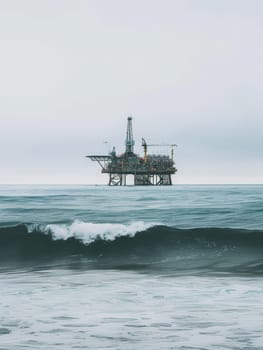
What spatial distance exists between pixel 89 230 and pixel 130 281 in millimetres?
8731

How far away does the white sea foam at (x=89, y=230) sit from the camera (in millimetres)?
19598

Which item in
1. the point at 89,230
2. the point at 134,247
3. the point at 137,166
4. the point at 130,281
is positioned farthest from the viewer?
the point at 137,166

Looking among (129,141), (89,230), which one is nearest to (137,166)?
(129,141)

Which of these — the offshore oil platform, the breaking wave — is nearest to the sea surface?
the breaking wave

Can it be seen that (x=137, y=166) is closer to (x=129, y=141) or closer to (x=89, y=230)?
(x=129, y=141)

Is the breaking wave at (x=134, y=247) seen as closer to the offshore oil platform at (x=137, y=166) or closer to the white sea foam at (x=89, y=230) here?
the white sea foam at (x=89, y=230)

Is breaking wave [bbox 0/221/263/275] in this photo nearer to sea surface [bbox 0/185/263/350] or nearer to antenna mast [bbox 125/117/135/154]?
sea surface [bbox 0/185/263/350]

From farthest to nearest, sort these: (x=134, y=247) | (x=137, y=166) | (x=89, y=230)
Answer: (x=137, y=166) → (x=89, y=230) → (x=134, y=247)

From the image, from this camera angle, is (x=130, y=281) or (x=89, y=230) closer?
(x=130, y=281)

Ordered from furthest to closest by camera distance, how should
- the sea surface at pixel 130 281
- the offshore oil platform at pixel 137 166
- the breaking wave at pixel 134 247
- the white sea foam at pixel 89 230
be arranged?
1. the offshore oil platform at pixel 137 166
2. the white sea foam at pixel 89 230
3. the breaking wave at pixel 134 247
4. the sea surface at pixel 130 281

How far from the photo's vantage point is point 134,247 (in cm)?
1809

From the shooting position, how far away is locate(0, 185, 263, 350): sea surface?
264 inches

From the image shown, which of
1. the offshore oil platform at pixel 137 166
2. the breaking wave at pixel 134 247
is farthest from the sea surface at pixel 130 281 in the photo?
the offshore oil platform at pixel 137 166

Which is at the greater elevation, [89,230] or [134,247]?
[89,230]
